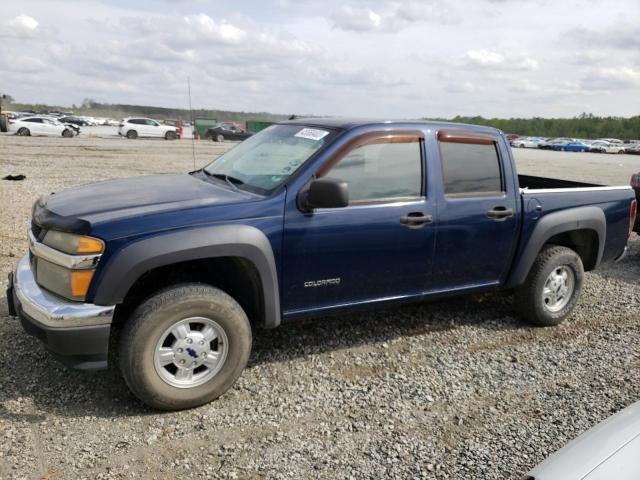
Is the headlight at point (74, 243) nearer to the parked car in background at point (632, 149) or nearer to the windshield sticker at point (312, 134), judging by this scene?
the windshield sticker at point (312, 134)

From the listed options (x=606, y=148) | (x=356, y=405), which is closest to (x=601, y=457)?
(x=356, y=405)

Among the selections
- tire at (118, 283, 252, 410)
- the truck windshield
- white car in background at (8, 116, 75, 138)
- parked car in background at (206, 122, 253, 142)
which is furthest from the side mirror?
parked car in background at (206, 122, 253, 142)

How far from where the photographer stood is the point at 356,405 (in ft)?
11.9

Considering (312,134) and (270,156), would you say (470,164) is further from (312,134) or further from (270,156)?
(270,156)

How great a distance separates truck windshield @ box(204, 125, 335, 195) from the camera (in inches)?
152

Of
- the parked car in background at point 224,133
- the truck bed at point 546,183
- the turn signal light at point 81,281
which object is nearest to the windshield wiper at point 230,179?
the turn signal light at point 81,281

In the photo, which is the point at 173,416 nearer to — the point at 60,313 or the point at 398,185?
the point at 60,313

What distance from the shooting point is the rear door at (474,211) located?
4.25 meters

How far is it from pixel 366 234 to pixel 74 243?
1.90 metres

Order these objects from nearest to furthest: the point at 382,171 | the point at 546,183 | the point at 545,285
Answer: the point at 382,171
the point at 545,285
the point at 546,183

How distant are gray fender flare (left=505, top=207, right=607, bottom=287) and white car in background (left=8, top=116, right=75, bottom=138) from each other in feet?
115

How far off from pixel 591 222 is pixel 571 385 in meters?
1.76

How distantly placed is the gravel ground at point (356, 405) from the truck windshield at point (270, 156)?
140 centimetres

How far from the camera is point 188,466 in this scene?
9.71 ft
